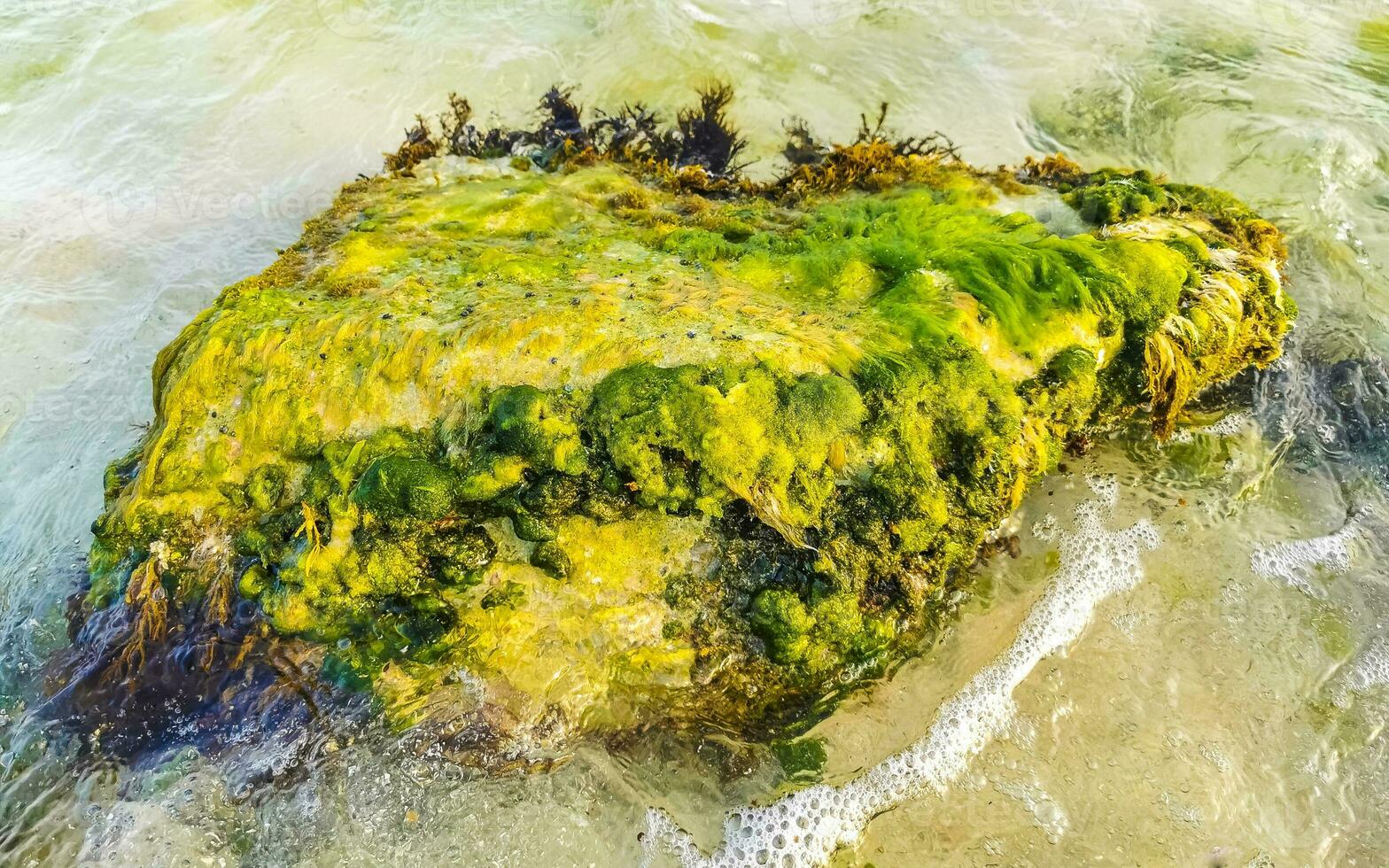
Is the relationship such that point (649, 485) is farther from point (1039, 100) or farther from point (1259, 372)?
point (1039, 100)

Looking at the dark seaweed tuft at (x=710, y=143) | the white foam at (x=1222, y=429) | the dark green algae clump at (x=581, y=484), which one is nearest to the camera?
the dark green algae clump at (x=581, y=484)

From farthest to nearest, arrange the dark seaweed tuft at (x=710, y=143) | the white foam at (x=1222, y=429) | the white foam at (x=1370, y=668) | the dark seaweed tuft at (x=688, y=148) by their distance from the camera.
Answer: the dark seaweed tuft at (x=710, y=143) < the dark seaweed tuft at (x=688, y=148) < the white foam at (x=1222, y=429) < the white foam at (x=1370, y=668)

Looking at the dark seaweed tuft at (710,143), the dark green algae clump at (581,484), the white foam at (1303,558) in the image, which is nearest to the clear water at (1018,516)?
the white foam at (1303,558)

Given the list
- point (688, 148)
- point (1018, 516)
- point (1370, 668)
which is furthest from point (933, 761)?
point (688, 148)

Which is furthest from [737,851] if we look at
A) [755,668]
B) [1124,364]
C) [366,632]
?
[1124,364]

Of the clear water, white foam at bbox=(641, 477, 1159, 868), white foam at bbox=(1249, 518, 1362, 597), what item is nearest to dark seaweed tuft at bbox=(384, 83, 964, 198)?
the clear water

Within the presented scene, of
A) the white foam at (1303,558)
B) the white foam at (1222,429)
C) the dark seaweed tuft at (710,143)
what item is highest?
the dark seaweed tuft at (710,143)

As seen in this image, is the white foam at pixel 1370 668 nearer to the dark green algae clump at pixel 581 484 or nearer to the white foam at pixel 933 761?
the white foam at pixel 933 761

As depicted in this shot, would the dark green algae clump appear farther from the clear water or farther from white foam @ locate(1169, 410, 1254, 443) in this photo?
white foam @ locate(1169, 410, 1254, 443)
